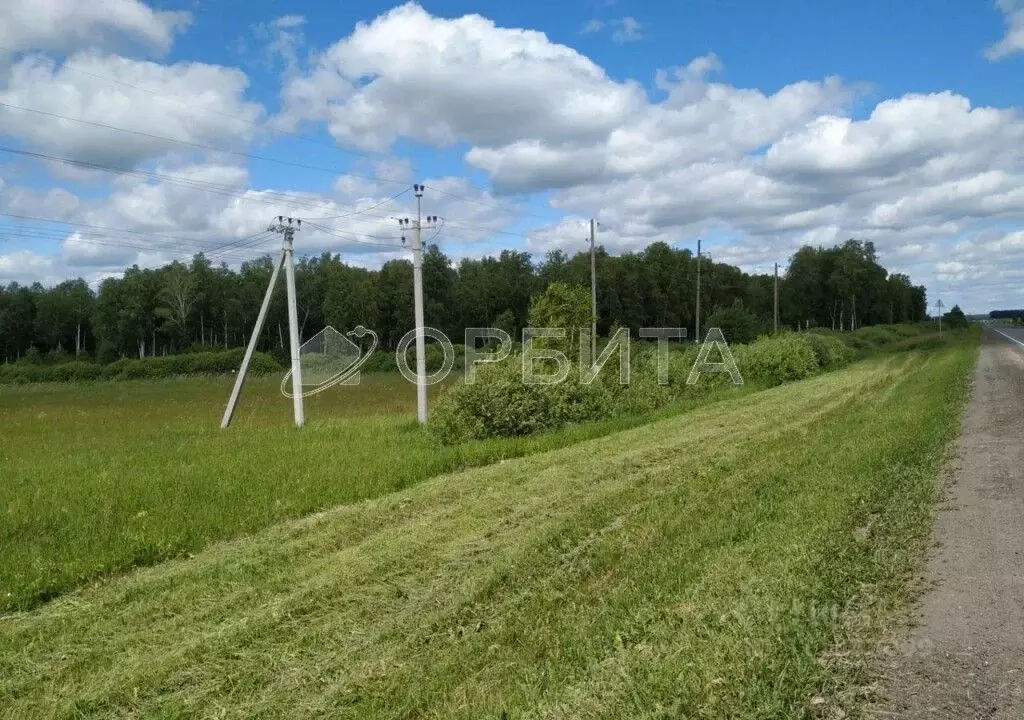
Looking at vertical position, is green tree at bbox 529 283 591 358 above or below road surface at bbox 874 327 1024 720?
above

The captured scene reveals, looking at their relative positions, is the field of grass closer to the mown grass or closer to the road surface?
the road surface

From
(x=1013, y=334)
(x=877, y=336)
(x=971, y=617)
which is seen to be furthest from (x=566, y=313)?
A: (x=1013, y=334)

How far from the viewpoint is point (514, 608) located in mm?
5316

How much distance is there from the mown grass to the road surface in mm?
6512

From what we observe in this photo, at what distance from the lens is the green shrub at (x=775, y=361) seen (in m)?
28.3

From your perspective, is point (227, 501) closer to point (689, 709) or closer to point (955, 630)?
point (689, 709)

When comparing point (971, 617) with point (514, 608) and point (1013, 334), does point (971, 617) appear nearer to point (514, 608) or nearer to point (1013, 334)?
point (514, 608)

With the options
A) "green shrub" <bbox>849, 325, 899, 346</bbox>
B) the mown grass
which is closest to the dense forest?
"green shrub" <bbox>849, 325, 899, 346</bbox>

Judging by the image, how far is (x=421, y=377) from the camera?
18.6 metres

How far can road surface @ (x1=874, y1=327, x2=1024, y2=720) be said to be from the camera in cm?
355

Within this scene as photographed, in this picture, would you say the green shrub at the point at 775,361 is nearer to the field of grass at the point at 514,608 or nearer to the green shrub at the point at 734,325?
the field of grass at the point at 514,608

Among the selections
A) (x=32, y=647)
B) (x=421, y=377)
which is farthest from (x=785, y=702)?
A: (x=421, y=377)

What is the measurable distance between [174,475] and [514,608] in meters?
7.97

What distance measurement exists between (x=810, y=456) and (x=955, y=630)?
5.93m
